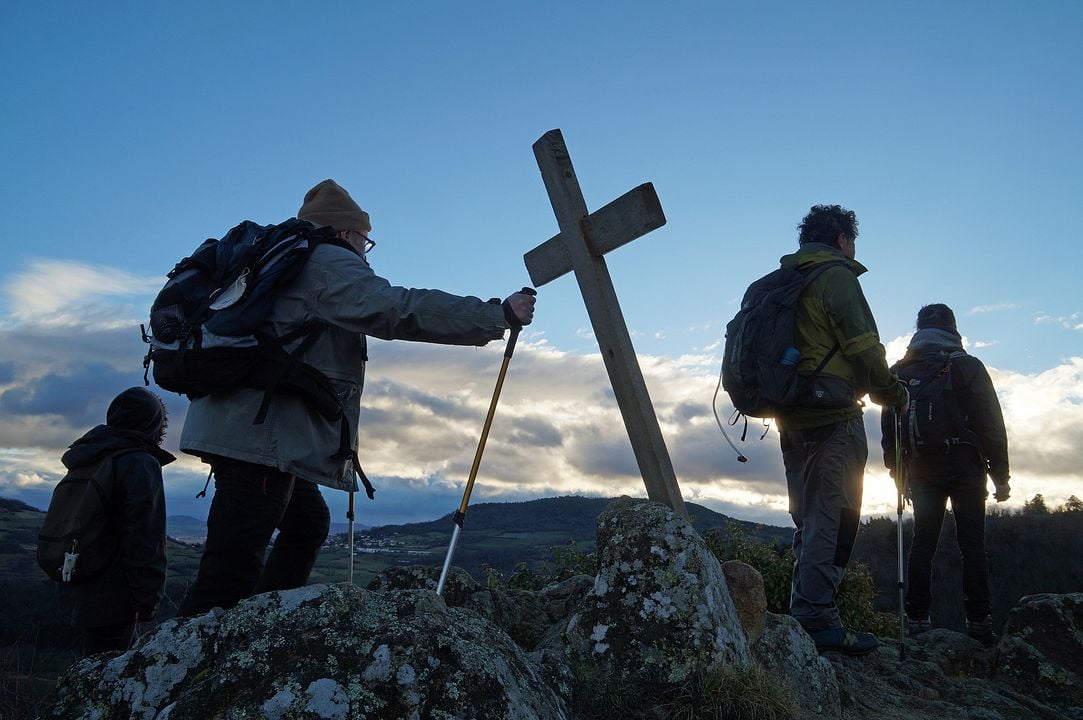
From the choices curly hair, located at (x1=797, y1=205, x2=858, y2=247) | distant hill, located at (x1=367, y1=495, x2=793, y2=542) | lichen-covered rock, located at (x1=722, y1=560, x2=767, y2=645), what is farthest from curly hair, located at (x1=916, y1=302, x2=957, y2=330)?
distant hill, located at (x1=367, y1=495, x2=793, y2=542)

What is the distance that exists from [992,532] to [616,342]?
51.0 ft

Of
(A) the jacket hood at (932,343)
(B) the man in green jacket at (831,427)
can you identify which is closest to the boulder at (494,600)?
(B) the man in green jacket at (831,427)

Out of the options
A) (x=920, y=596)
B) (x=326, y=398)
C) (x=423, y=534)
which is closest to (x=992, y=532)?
(x=920, y=596)

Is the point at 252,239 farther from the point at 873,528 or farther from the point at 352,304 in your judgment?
the point at 873,528

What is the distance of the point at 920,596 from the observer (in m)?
8.20

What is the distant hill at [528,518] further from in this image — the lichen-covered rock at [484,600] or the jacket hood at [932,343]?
the lichen-covered rock at [484,600]

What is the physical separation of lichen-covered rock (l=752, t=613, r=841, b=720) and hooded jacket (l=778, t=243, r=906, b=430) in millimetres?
1492

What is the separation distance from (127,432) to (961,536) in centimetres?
773

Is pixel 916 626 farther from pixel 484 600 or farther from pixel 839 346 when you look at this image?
pixel 484 600

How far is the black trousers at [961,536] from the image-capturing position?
7.88 metres

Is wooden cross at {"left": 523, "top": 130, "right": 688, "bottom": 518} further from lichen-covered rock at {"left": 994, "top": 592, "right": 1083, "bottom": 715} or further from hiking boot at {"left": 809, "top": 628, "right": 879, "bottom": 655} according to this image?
lichen-covered rock at {"left": 994, "top": 592, "right": 1083, "bottom": 715}

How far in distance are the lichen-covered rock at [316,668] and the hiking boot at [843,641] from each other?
11.6 ft

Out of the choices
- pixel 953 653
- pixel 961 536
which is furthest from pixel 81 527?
pixel 961 536

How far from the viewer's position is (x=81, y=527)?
5367mm
